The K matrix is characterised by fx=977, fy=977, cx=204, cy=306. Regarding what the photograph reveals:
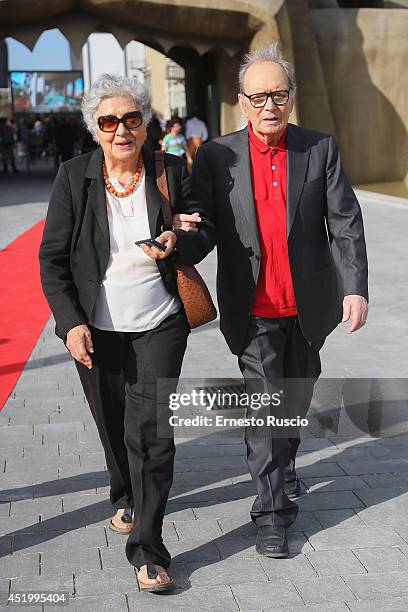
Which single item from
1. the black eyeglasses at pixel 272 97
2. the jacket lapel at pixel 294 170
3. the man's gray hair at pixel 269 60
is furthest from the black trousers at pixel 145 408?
the man's gray hair at pixel 269 60

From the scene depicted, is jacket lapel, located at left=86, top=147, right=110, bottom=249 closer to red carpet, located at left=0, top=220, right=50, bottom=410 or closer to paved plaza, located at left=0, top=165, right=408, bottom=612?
paved plaza, located at left=0, top=165, right=408, bottom=612

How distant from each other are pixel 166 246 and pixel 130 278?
0.23 metres

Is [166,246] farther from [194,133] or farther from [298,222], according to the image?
[194,133]

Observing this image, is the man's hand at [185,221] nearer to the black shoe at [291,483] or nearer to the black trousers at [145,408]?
the black trousers at [145,408]

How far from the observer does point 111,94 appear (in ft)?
11.4

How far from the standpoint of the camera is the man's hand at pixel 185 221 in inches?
140

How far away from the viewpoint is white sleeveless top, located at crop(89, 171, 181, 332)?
3.55 m

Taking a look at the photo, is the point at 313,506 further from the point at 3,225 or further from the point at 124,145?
the point at 3,225

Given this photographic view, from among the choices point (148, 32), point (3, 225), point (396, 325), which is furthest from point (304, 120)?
point (396, 325)

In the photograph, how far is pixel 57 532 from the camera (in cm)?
405

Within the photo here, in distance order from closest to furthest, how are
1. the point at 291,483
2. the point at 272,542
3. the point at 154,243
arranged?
Result: the point at 154,243, the point at 272,542, the point at 291,483

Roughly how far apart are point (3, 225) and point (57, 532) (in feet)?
39.1

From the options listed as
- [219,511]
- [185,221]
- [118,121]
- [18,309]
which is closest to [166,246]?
[185,221]

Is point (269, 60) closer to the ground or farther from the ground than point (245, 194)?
farther from the ground
